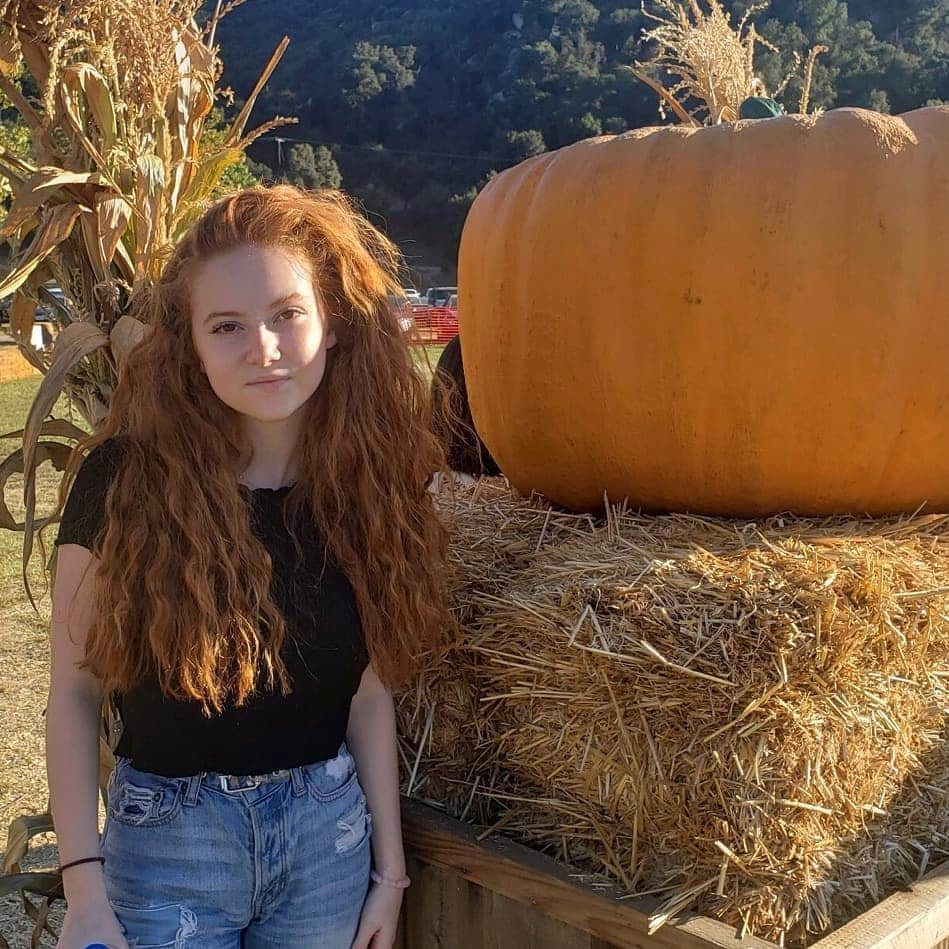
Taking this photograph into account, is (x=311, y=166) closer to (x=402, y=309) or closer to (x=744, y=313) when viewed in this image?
(x=402, y=309)

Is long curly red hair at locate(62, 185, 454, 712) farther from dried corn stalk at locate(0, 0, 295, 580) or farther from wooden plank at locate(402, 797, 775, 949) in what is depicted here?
dried corn stalk at locate(0, 0, 295, 580)

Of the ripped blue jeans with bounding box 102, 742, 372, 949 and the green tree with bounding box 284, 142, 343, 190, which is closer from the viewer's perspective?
the ripped blue jeans with bounding box 102, 742, 372, 949

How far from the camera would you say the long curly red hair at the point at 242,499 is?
1541mm

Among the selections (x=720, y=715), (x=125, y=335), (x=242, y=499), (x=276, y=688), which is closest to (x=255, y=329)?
(x=242, y=499)

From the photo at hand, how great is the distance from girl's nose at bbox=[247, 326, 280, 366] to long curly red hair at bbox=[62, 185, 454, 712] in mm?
147

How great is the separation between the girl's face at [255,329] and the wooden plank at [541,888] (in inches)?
29.8

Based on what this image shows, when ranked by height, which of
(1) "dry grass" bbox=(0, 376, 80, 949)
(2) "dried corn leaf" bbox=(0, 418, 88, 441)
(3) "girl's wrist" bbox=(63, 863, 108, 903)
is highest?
(2) "dried corn leaf" bbox=(0, 418, 88, 441)

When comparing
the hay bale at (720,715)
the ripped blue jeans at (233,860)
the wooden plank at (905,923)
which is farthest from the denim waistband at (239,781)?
the wooden plank at (905,923)

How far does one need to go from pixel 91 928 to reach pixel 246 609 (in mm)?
469

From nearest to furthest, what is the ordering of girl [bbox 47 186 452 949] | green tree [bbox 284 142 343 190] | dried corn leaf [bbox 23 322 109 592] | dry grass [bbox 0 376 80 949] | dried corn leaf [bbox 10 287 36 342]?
girl [bbox 47 186 452 949] < dried corn leaf [bbox 23 322 109 592] < dried corn leaf [bbox 10 287 36 342] < dry grass [bbox 0 376 80 949] < green tree [bbox 284 142 343 190]

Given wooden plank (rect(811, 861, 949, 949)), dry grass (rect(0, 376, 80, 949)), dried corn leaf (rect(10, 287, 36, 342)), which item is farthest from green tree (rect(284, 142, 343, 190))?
wooden plank (rect(811, 861, 949, 949))

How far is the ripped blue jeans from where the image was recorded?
1491 millimetres

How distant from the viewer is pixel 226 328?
1.62 metres

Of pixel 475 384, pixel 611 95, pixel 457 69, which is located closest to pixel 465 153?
pixel 457 69
